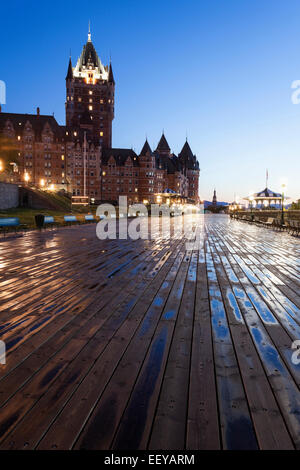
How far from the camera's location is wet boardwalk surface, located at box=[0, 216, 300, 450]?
7.04ft

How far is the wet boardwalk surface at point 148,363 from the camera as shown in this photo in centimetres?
215

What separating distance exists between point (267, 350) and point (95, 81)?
390ft

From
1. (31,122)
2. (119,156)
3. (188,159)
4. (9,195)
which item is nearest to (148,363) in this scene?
(9,195)

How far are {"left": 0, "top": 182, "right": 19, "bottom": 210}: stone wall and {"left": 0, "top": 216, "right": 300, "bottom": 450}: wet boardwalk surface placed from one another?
3420 cm

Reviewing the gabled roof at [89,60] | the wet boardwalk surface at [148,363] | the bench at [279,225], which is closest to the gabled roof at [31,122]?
the gabled roof at [89,60]

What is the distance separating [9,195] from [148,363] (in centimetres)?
4124

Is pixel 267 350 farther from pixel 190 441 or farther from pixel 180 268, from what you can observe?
pixel 180 268

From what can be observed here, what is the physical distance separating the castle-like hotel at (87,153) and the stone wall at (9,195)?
29.7 m

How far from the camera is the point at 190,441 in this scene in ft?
6.74

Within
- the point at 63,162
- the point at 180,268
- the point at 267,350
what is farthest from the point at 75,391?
the point at 63,162
